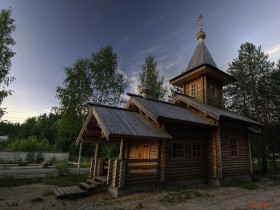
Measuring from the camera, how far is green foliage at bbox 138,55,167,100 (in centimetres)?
2539

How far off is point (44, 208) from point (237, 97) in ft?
75.0

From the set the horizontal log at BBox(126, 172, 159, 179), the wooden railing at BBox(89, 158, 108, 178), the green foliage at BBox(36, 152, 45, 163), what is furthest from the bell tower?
the green foliage at BBox(36, 152, 45, 163)

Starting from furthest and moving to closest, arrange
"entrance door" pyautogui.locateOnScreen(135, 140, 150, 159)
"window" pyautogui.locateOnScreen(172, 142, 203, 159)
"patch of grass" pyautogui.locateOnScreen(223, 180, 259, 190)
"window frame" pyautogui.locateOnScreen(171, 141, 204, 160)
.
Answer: "entrance door" pyautogui.locateOnScreen(135, 140, 150, 159) → "window" pyautogui.locateOnScreen(172, 142, 203, 159) → "window frame" pyautogui.locateOnScreen(171, 141, 204, 160) → "patch of grass" pyautogui.locateOnScreen(223, 180, 259, 190)

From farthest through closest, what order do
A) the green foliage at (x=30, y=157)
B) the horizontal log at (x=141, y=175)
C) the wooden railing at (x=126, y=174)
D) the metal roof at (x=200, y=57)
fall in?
the green foliage at (x=30, y=157) → the metal roof at (x=200, y=57) → the horizontal log at (x=141, y=175) → the wooden railing at (x=126, y=174)

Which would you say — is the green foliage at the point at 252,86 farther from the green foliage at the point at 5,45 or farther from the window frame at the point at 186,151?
the green foliage at the point at 5,45

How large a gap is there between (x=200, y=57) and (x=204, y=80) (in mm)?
2861

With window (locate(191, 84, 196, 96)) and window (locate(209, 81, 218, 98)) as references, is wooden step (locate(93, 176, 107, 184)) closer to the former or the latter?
window (locate(191, 84, 196, 96))

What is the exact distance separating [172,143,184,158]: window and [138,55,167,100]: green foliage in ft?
48.0

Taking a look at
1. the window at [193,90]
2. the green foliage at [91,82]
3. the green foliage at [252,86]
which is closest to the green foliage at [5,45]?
the green foliage at [91,82]

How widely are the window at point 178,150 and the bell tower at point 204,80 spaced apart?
5032mm

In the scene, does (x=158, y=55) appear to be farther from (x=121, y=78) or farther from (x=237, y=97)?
(x=237, y=97)

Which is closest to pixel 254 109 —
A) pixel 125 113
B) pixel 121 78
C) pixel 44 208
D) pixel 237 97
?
pixel 237 97

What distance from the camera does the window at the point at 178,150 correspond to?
10.4 m

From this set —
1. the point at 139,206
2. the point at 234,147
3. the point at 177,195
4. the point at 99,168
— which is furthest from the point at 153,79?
the point at 139,206
